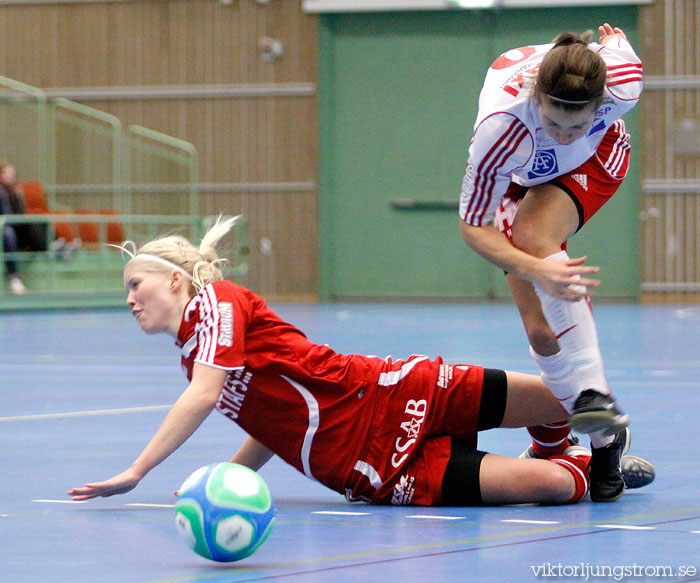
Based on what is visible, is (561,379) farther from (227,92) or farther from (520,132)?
(227,92)

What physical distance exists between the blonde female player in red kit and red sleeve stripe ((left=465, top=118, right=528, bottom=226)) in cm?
47

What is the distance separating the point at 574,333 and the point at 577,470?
0.37 metres

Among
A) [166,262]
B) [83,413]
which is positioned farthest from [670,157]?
[166,262]

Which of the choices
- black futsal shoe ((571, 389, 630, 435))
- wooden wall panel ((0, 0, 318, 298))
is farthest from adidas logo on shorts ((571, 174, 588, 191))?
wooden wall panel ((0, 0, 318, 298))

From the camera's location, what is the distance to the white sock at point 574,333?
3314mm

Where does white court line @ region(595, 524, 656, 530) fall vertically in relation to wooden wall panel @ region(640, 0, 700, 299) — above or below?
below

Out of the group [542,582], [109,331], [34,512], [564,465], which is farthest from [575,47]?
[109,331]

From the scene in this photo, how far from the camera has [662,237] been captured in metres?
17.0

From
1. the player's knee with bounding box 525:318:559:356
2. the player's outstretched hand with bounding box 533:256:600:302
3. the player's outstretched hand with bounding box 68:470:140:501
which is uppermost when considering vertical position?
the player's outstretched hand with bounding box 533:256:600:302

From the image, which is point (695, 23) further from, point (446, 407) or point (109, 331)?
point (446, 407)

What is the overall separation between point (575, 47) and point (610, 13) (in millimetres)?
14701

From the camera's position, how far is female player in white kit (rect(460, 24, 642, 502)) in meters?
3.11

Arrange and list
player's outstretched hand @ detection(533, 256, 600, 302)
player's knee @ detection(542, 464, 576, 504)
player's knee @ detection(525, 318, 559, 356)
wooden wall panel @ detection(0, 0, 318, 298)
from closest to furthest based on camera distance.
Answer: player's outstretched hand @ detection(533, 256, 600, 302) < player's knee @ detection(542, 464, 576, 504) < player's knee @ detection(525, 318, 559, 356) < wooden wall panel @ detection(0, 0, 318, 298)

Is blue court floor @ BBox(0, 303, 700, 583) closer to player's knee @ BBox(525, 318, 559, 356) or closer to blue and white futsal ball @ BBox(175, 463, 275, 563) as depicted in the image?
blue and white futsal ball @ BBox(175, 463, 275, 563)
